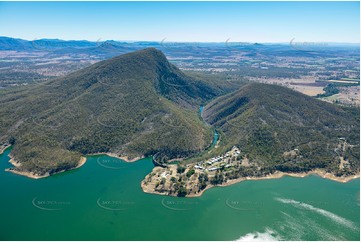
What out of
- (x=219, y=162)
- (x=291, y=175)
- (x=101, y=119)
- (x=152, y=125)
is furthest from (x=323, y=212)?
(x=101, y=119)

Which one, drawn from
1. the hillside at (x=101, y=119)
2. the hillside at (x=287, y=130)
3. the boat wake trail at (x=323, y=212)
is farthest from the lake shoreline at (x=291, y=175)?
the hillside at (x=101, y=119)

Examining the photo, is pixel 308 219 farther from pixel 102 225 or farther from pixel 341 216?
pixel 102 225

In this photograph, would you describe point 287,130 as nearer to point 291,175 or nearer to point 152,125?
point 291,175

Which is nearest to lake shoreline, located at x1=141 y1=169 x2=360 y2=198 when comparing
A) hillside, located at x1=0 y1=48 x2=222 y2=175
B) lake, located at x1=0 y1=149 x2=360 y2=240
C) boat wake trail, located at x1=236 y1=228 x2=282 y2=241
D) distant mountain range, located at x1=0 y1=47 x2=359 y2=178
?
lake, located at x1=0 y1=149 x2=360 y2=240

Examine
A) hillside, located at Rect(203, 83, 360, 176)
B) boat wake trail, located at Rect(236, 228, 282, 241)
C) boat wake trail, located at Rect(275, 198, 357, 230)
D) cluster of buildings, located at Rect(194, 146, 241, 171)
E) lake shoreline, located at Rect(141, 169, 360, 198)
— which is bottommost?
boat wake trail, located at Rect(236, 228, 282, 241)

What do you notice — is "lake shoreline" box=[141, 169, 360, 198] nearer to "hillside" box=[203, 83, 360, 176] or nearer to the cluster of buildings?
"hillside" box=[203, 83, 360, 176]

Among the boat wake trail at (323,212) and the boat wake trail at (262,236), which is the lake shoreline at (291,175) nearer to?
the boat wake trail at (323,212)
